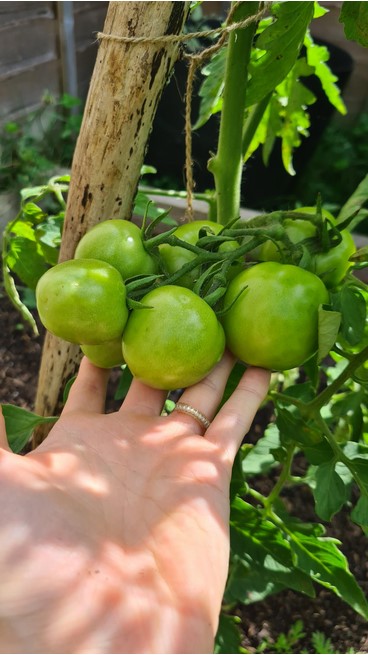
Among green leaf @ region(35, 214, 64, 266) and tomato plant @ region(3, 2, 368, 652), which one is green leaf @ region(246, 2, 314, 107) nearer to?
tomato plant @ region(3, 2, 368, 652)

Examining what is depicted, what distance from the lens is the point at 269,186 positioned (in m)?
2.84

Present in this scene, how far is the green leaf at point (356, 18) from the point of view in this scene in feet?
2.59

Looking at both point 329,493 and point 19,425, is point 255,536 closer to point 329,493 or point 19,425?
point 329,493

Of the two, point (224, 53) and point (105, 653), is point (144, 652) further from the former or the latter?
point (224, 53)

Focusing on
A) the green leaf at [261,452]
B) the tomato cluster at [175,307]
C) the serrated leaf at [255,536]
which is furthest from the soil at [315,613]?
the tomato cluster at [175,307]

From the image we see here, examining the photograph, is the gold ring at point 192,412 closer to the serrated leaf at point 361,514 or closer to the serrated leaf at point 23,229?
the serrated leaf at point 361,514

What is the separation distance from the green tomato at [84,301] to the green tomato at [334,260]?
289 mm

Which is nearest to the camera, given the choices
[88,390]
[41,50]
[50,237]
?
[88,390]

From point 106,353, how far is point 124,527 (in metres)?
0.24

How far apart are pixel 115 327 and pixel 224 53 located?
0.63m

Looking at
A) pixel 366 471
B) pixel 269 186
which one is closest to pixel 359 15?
pixel 366 471

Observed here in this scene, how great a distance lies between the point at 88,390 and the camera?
94 cm

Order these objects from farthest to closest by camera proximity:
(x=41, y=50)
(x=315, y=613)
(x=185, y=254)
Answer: (x=41, y=50) < (x=315, y=613) < (x=185, y=254)

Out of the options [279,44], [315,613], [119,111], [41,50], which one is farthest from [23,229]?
[41,50]
